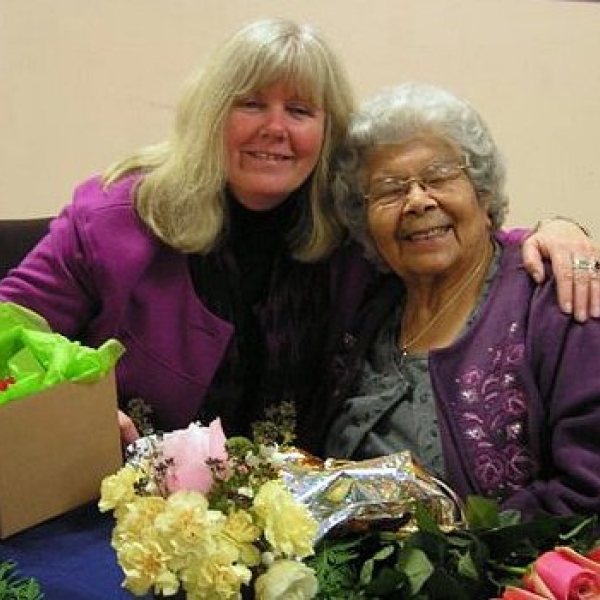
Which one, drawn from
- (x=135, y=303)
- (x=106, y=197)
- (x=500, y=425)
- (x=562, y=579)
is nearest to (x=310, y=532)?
(x=562, y=579)

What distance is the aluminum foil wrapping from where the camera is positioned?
1.07 m

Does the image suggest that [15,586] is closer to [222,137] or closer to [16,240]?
[222,137]

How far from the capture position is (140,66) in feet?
Result: 8.27

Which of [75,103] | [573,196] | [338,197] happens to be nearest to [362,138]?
[338,197]

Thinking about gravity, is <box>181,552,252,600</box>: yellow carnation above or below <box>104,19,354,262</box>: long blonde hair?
below

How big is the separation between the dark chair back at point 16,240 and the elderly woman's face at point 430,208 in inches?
33.7

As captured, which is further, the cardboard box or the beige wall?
the beige wall

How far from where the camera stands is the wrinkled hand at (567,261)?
1.34m

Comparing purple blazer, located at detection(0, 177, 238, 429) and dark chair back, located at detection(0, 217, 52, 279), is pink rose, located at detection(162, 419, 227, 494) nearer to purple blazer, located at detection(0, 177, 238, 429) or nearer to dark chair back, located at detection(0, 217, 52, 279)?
purple blazer, located at detection(0, 177, 238, 429)

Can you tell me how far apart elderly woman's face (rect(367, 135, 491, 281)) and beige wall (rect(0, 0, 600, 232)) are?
3.12 ft

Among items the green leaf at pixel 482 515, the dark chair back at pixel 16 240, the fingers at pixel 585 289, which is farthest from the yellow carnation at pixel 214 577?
the dark chair back at pixel 16 240

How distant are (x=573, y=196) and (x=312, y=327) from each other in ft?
3.65

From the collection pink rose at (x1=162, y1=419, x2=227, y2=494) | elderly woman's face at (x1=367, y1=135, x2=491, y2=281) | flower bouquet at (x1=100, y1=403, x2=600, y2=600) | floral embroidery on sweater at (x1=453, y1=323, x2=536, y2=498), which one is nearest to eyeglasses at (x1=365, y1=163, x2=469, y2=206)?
elderly woman's face at (x1=367, y1=135, x2=491, y2=281)

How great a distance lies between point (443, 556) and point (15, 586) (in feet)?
1.63
